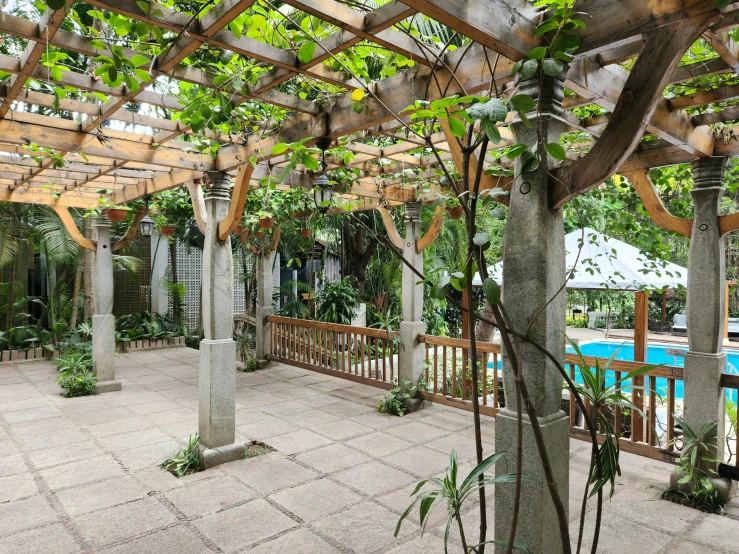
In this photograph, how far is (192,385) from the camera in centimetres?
621

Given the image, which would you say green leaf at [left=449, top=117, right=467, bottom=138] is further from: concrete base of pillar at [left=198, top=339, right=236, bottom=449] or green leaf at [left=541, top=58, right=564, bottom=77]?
concrete base of pillar at [left=198, top=339, right=236, bottom=449]

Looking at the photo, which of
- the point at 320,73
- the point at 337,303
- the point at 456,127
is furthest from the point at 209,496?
the point at 337,303

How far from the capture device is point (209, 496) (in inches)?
124

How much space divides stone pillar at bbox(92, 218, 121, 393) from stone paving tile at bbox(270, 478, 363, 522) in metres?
3.71

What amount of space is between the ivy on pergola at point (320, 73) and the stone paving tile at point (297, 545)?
6.59 ft

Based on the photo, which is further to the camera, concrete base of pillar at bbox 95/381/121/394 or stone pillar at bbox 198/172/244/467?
concrete base of pillar at bbox 95/381/121/394

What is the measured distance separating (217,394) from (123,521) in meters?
1.06

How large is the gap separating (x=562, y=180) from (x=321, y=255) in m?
9.38

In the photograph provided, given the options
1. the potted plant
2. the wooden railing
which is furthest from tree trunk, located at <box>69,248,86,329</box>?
the potted plant

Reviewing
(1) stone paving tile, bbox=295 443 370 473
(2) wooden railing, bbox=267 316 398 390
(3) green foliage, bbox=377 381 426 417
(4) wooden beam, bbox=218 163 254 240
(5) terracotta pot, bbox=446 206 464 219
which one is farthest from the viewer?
(2) wooden railing, bbox=267 316 398 390

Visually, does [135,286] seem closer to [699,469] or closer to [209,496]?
[209,496]

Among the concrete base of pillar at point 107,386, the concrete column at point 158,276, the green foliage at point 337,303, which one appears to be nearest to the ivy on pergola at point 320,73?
the concrete base of pillar at point 107,386

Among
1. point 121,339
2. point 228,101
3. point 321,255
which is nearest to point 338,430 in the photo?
point 228,101

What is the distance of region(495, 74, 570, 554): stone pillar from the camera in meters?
1.78
